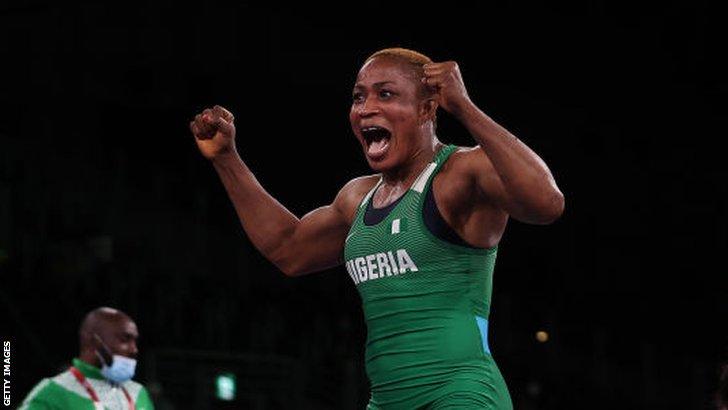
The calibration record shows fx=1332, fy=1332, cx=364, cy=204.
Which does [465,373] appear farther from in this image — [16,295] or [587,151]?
[587,151]

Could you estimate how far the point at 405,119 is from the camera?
13.8ft

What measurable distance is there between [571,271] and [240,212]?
46.1ft

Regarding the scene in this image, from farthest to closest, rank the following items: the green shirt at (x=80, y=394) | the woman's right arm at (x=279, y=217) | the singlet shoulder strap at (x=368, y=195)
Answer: the green shirt at (x=80, y=394)
the woman's right arm at (x=279, y=217)
the singlet shoulder strap at (x=368, y=195)

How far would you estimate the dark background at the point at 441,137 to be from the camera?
1598cm

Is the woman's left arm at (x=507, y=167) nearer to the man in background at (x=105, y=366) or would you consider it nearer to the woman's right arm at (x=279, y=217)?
the woman's right arm at (x=279, y=217)

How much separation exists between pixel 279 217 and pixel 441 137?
42.7ft

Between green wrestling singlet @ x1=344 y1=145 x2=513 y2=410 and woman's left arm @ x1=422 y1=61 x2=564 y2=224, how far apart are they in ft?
0.85

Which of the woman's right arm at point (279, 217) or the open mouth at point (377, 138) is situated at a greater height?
the open mouth at point (377, 138)

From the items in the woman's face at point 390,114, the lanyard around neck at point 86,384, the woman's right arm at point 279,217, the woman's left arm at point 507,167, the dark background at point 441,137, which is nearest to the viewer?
the woman's left arm at point 507,167

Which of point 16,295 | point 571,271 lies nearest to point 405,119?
point 16,295

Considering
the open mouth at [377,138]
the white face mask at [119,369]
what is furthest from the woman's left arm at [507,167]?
the white face mask at [119,369]

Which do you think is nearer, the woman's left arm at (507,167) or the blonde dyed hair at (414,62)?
the woman's left arm at (507,167)

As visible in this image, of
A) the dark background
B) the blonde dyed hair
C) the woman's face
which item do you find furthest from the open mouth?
the dark background

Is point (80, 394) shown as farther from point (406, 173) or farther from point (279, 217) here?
point (406, 173)
